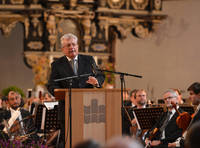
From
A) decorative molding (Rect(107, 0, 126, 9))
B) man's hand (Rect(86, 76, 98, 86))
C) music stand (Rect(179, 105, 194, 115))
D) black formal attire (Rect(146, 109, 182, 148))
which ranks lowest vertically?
black formal attire (Rect(146, 109, 182, 148))

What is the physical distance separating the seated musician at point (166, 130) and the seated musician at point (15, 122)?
73.8 inches

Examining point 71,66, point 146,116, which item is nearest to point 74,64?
point 71,66

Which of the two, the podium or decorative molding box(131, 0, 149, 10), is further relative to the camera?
decorative molding box(131, 0, 149, 10)

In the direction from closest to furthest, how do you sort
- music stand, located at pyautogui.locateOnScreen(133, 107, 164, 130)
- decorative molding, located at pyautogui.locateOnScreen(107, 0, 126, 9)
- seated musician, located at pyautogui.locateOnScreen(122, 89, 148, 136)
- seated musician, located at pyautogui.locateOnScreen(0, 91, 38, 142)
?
1. seated musician, located at pyautogui.locateOnScreen(0, 91, 38, 142)
2. music stand, located at pyautogui.locateOnScreen(133, 107, 164, 130)
3. seated musician, located at pyautogui.locateOnScreen(122, 89, 148, 136)
4. decorative molding, located at pyautogui.locateOnScreen(107, 0, 126, 9)

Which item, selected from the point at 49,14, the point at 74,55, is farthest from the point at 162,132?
the point at 49,14

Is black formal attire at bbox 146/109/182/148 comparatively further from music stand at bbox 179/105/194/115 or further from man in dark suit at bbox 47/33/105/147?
man in dark suit at bbox 47/33/105/147

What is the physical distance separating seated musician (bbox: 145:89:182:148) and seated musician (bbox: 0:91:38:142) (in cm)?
187

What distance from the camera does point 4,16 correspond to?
13391 millimetres

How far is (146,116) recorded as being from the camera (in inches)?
233

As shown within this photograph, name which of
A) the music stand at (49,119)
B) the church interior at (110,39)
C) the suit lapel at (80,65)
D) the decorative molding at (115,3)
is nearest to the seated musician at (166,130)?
the music stand at (49,119)

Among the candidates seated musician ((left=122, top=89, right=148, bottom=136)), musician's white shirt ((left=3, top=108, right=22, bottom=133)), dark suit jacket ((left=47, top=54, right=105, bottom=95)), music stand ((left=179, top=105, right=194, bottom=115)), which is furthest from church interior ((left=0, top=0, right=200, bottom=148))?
dark suit jacket ((left=47, top=54, right=105, bottom=95))

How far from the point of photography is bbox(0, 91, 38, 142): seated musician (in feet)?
18.8

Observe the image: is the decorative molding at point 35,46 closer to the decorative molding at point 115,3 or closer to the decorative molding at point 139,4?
the decorative molding at point 115,3

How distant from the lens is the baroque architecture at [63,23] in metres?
13.2
